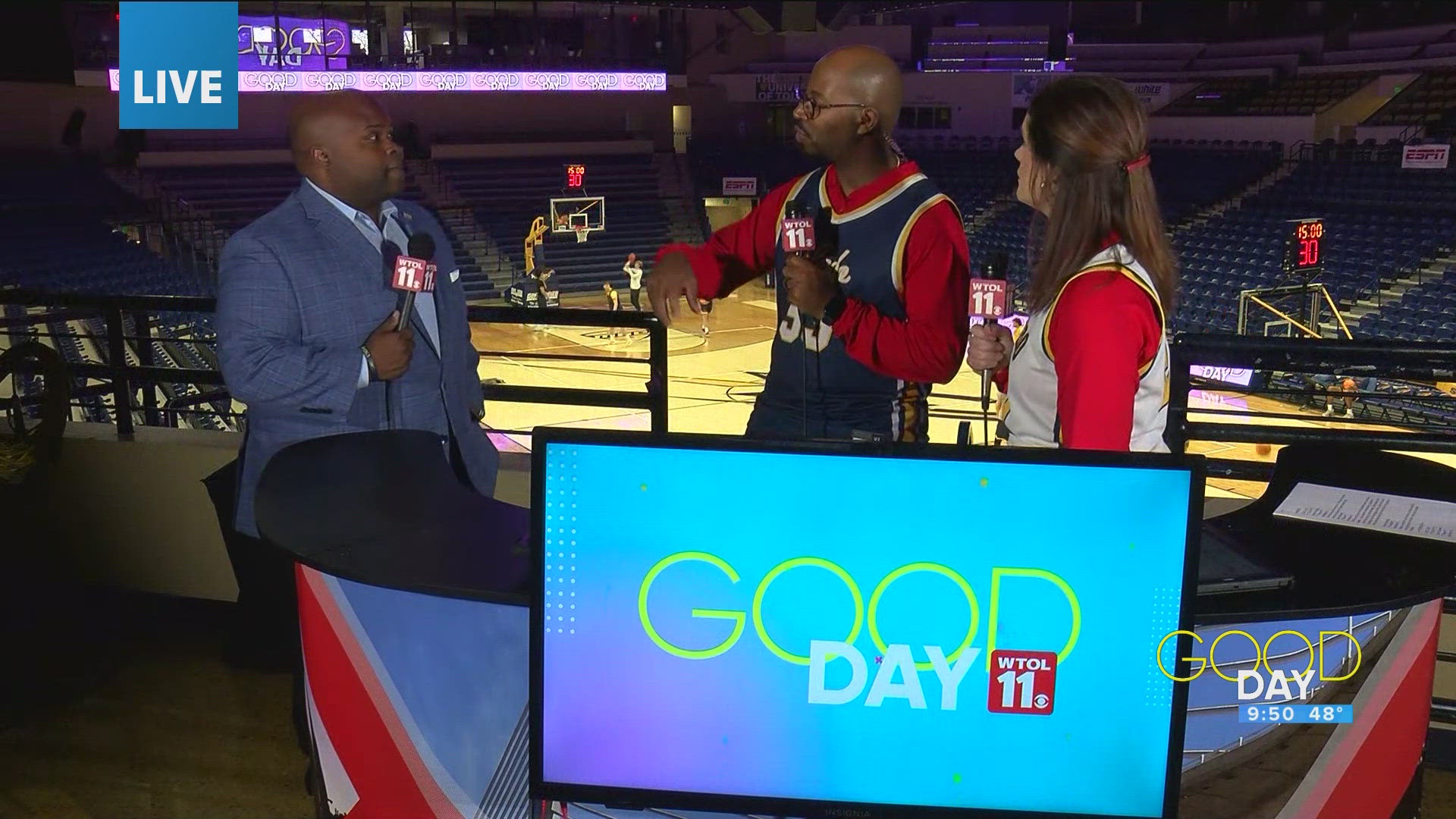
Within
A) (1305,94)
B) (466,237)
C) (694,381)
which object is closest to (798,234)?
(694,381)

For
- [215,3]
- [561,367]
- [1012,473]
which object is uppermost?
[215,3]

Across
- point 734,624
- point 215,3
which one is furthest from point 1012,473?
point 215,3

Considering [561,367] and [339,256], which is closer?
[339,256]

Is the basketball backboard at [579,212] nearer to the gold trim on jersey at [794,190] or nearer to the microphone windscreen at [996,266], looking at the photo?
the gold trim on jersey at [794,190]

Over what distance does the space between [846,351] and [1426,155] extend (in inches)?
721

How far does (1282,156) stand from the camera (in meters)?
22.4

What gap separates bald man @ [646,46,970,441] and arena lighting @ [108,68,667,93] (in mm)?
18044

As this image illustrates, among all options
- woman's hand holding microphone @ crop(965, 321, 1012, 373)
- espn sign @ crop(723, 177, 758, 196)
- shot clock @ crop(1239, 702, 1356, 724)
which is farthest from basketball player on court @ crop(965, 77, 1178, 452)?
espn sign @ crop(723, 177, 758, 196)

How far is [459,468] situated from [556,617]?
4.03 feet

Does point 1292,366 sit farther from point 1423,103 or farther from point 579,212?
point 1423,103

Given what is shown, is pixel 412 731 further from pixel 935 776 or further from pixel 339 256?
pixel 339 256

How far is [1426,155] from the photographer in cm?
1747

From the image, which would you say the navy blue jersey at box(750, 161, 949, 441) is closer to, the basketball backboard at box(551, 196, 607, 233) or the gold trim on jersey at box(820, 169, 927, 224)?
the gold trim on jersey at box(820, 169, 927, 224)

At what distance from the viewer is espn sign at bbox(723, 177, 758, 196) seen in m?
21.6
